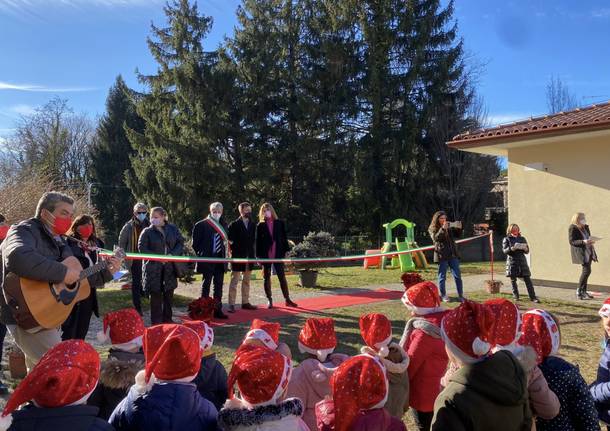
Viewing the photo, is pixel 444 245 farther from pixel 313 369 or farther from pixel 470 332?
pixel 470 332

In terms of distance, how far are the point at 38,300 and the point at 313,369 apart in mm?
2243

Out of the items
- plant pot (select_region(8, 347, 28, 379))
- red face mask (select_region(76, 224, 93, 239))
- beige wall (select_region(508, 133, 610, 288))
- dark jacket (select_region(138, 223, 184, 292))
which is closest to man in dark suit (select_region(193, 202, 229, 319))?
dark jacket (select_region(138, 223, 184, 292))

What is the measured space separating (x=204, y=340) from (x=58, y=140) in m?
42.7

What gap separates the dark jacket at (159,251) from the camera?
697 centimetres

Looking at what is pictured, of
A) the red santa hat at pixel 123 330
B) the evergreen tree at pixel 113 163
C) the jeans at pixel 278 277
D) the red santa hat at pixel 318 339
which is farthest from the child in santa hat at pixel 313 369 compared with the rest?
the evergreen tree at pixel 113 163

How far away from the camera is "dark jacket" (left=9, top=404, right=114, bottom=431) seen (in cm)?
185

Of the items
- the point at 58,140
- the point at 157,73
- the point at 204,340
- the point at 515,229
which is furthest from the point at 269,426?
the point at 58,140

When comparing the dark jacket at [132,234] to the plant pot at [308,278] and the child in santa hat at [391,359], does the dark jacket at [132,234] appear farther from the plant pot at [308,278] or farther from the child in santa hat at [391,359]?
the child in santa hat at [391,359]

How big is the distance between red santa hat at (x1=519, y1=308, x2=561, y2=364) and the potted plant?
31.0 feet

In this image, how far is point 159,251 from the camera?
7.28 m

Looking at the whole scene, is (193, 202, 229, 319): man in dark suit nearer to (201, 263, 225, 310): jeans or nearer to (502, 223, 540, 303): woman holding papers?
(201, 263, 225, 310): jeans

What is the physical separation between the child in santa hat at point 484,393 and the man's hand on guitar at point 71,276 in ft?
9.65

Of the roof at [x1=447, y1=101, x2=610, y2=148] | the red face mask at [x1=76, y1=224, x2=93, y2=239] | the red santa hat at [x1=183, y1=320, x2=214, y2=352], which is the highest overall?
the roof at [x1=447, y1=101, x2=610, y2=148]

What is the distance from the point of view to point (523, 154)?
12.5 m
